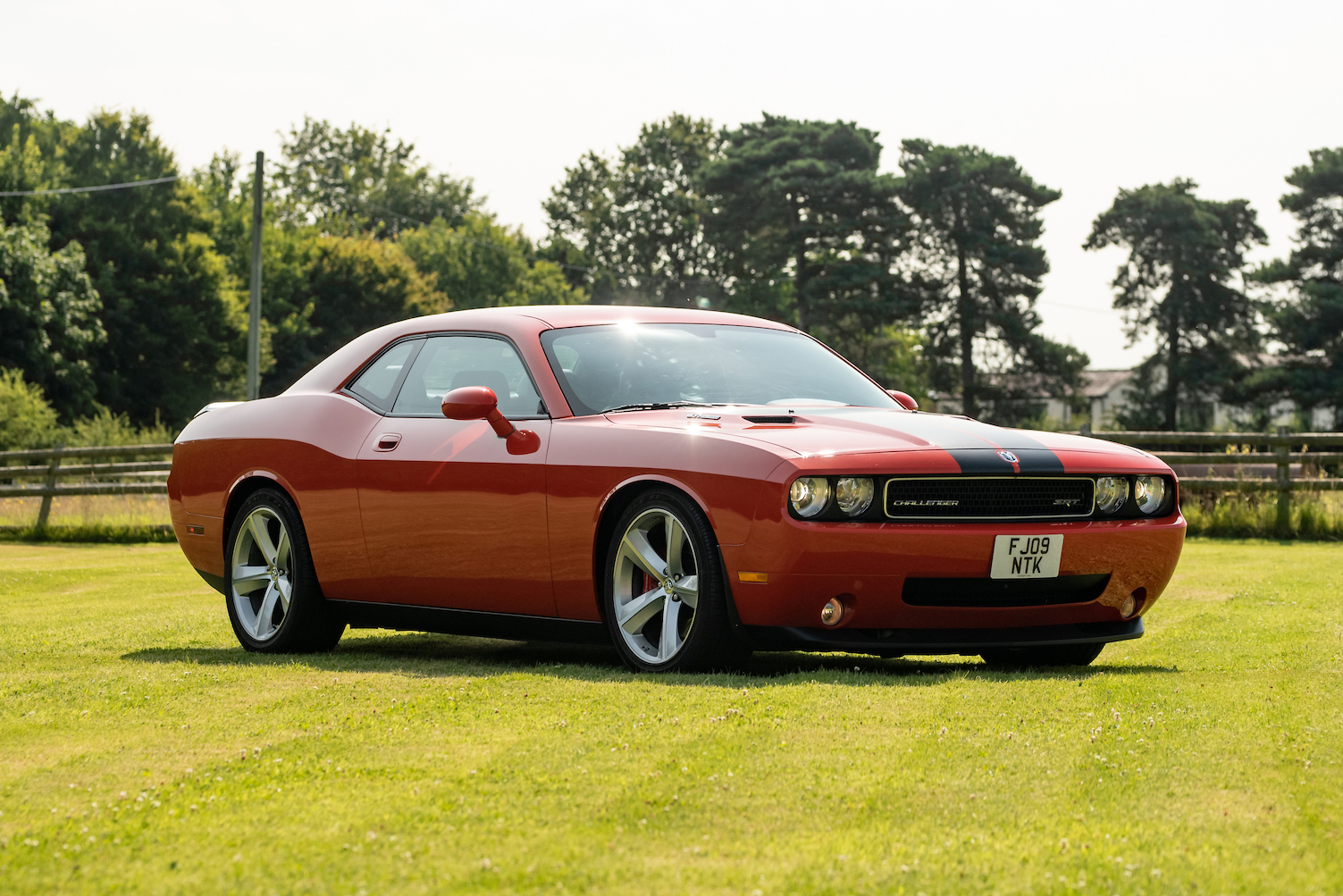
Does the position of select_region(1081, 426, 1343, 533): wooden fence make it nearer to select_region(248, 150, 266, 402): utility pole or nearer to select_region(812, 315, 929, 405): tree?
select_region(248, 150, 266, 402): utility pole

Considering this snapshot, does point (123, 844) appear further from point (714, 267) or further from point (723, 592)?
point (714, 267)

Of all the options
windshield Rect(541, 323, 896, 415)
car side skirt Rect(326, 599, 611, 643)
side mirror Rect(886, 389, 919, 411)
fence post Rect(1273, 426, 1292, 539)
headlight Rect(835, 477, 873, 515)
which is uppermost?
windshield Rect(541, 323, 896, 415)

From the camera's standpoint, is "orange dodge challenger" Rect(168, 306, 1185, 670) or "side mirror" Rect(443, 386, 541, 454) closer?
"orange dodge challenger" Rect(168, 306, 1185, 670)

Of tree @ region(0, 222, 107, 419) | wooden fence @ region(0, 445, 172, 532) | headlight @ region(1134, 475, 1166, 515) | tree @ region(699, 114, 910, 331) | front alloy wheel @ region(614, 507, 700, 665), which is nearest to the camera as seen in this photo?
front alloy wheel @ region(614, 507, 700, 665)

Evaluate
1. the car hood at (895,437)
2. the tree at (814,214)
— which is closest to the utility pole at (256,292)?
the car hood at (895,437)

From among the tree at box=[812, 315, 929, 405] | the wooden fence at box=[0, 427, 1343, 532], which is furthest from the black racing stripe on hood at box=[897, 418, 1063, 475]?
the tree at box=[812, 315, 929, 405]

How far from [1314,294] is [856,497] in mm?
57301

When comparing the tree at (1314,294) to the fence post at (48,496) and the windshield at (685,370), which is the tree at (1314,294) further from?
the windshield at (685,370)

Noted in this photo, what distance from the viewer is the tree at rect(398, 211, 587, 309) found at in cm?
9169

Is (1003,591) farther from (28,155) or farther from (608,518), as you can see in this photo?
(28,155)

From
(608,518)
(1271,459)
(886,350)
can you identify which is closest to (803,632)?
(608,518)

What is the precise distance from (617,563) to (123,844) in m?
2.93

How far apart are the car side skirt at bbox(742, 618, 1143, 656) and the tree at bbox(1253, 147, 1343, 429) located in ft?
180

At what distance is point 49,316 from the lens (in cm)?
5216
